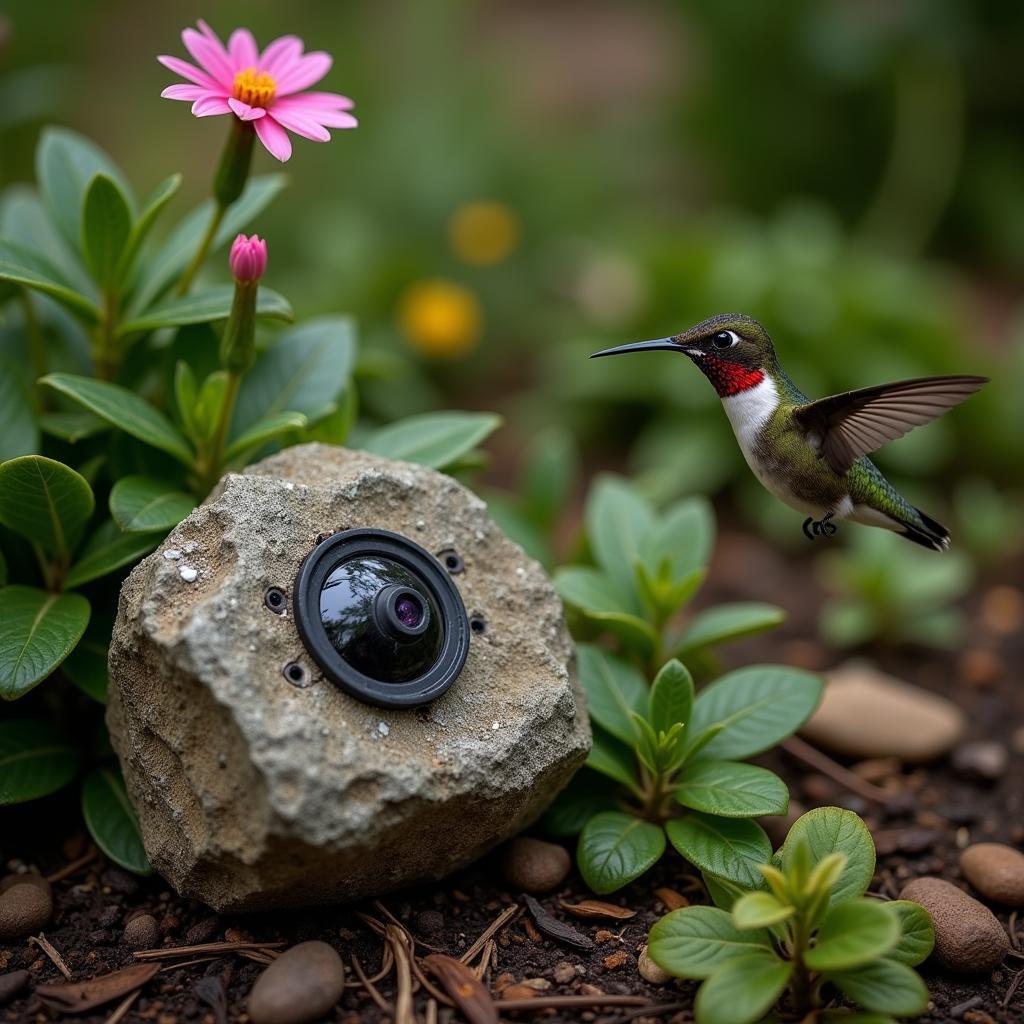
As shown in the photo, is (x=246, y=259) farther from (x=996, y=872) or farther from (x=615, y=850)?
(x=996, y=872)

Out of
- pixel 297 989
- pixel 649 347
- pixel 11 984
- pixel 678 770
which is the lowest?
pixel 11 984

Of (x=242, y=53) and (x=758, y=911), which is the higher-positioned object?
(x=242, y=53)

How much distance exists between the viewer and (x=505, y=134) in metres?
7.50

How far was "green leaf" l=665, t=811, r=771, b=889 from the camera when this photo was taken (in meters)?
2.57

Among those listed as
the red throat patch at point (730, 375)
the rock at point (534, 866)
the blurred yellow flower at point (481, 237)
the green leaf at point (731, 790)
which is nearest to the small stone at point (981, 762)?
the green leaf at point (731, 790)

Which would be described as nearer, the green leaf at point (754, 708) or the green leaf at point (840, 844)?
the green leaf at point (840, 844)

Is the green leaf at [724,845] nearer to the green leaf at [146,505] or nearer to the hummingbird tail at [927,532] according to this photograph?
the hummingbird tail at [927,532]

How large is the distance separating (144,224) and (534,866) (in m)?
1.96

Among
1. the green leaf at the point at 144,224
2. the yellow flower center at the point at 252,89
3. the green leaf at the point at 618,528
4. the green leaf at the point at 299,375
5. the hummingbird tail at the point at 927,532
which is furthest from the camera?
the green leaf at the point at 618,528

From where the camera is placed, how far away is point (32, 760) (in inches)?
110

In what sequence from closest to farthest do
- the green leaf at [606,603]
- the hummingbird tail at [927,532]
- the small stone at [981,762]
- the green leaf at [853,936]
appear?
the green leaf at [853,936], the hummingbird tail at [927,532], the green leaf at [606,603], the small stone at [981,762]

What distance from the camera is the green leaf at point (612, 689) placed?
2924mm

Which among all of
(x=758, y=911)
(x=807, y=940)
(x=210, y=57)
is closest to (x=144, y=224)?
(x=210, y=57)

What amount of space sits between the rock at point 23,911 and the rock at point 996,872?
7.83 ft
